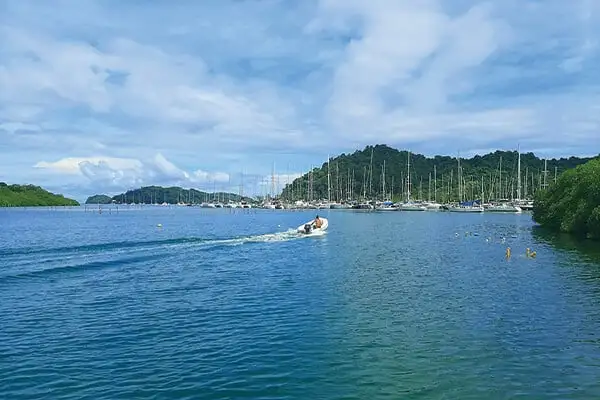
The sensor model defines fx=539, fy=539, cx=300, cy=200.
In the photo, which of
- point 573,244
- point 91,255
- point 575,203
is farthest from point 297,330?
point 575,203

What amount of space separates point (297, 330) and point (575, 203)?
2843 inches

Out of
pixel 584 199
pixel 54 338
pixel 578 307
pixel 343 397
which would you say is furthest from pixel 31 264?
pixel 584 199

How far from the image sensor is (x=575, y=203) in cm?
8375

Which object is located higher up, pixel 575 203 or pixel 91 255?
pixel 575 203

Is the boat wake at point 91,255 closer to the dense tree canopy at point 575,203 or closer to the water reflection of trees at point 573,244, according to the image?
the water reflection of trees at point 573,244

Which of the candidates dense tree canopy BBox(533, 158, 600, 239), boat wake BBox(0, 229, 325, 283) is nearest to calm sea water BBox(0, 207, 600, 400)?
boat wake BBox(0, 229, 325, 283)

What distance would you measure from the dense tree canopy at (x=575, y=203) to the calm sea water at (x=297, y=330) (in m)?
27.9

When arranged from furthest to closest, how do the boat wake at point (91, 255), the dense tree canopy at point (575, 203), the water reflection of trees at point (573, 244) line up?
the dense tree canopy at point (575, 203) → the water reflection of trees at point (573, 244) → the boat wake at point (91, 255)

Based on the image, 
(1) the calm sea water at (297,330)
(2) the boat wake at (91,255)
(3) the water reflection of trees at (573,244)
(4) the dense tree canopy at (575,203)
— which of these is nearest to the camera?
(1) the calm sea water at (297,330)

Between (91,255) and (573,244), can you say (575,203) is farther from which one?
(91,255)

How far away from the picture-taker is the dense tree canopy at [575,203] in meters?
75.0

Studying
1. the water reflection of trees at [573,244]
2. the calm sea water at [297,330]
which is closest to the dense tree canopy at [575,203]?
the water reflection of trees at [573,244]

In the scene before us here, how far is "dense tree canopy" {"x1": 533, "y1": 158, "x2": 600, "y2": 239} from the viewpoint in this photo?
246ft

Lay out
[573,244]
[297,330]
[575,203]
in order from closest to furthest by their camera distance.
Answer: [297,330]
[573,244]
[575,203]
